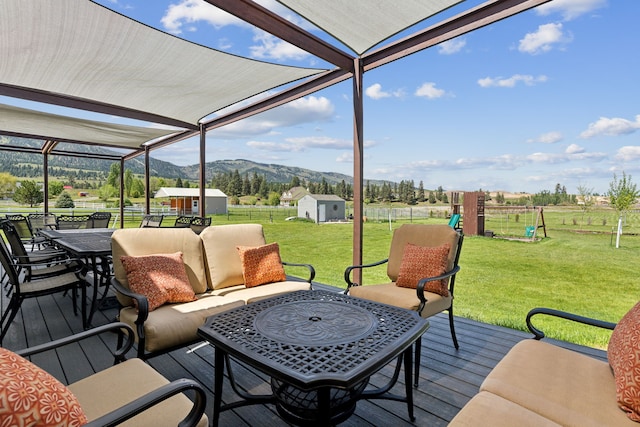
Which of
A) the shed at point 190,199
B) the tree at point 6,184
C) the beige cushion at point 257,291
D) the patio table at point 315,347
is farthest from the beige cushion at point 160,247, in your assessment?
the tree at point 6,184

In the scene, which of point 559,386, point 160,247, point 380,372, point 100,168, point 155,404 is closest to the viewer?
point 155,404

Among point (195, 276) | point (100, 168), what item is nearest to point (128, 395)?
point (195, 276)

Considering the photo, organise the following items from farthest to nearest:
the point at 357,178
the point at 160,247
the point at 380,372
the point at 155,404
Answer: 1. the point at 357,178
2. the point at 160,247
3. the point at 380,372
4. the point at 155,404

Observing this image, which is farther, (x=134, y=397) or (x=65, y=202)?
(x=65, y=202)

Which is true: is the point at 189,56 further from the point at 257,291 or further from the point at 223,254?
the point at 257,291

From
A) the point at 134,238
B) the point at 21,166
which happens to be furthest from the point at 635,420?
the point at 21,166

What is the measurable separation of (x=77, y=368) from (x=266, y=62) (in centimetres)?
338

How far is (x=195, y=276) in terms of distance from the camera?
9.45ft

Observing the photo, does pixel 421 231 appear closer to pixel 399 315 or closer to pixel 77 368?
pixel 399 315

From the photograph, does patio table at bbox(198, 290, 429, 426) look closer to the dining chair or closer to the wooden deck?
the wooden deck

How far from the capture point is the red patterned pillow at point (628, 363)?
1212mm

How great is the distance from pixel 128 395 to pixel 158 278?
1264 mm

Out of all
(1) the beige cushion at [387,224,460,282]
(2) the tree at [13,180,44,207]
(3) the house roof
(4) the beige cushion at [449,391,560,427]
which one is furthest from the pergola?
(2) the tree at [13,180,44,207]

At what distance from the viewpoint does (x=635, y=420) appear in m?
1.19
